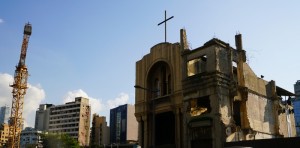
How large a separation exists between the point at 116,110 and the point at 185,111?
113m

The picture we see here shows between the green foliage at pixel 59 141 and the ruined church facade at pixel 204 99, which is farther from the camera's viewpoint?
the green foliage at pixel 59 141

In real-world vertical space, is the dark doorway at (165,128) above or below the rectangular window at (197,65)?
below

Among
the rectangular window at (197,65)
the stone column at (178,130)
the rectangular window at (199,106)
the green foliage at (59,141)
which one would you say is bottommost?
the green foliage at (59,141)

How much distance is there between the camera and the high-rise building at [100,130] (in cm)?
16200

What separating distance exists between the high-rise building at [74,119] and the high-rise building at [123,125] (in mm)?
28361

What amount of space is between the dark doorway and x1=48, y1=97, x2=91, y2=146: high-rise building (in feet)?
425

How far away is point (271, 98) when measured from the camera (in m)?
45.2

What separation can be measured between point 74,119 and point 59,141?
10290cm

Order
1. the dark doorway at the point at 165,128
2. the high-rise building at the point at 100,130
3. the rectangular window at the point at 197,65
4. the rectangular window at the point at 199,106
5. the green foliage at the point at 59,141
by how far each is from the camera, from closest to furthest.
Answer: the rectangular window at the point at 199,106 < the rectangular window at the point at 197,65 < the dark doorway at the point at 165,128 < the green foliage at the point at 59,141 < the high-rise building at the point at 100,130

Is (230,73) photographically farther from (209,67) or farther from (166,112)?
(166,112)

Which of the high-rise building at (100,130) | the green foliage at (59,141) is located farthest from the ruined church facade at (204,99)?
the high-rise building at (100,130)

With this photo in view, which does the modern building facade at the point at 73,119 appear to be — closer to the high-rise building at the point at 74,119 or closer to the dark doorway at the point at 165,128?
the high-rise building at the point at 74,119

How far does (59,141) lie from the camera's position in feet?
242

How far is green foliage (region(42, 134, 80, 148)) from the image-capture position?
72.7m
